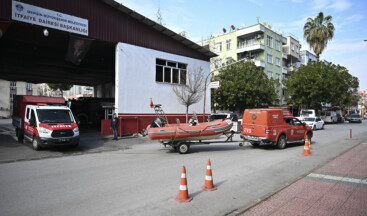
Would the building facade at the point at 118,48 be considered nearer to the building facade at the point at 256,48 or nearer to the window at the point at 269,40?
the building facade at the point at 256,48

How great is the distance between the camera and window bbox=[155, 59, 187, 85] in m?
19.9

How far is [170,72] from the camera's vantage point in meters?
20.7

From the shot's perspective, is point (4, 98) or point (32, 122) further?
point (4, 98)

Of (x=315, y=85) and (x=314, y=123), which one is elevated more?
→ (x=315, y=85)

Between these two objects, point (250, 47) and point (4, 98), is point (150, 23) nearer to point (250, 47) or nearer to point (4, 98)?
point (250, 47)

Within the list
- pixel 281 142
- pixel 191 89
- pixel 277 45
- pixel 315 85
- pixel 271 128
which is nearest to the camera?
pixel 271 128

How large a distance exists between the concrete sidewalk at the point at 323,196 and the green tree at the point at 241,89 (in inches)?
908

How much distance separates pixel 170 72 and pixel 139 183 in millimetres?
15339

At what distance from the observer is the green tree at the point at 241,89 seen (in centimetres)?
3017

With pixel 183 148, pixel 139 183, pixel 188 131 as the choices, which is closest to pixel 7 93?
pixel 183 148

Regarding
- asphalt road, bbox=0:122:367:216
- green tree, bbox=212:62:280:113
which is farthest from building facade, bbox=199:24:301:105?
asphalt road, bbox=0:122:367:216

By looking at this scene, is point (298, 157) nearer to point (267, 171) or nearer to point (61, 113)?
point (267, 171)

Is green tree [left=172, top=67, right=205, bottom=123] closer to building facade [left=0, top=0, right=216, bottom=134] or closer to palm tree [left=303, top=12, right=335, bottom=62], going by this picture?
building facade [left=0, top=0, right=216, bottom=134]

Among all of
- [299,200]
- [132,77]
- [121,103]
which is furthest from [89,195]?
[132,77]
